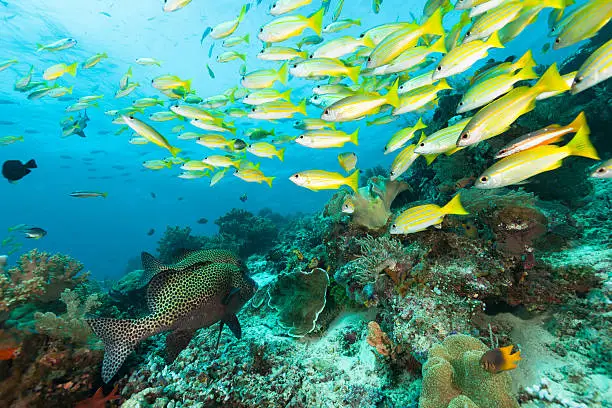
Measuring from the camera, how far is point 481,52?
10.5 feet

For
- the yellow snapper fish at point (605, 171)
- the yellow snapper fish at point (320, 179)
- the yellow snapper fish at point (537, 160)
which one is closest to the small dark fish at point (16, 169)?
the yellow snapper fish at point (320, 179)

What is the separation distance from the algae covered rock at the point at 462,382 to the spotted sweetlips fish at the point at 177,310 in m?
2.28

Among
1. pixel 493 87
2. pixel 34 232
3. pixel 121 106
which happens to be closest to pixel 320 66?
pixel 493 87

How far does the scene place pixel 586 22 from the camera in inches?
108

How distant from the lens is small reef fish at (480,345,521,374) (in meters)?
2.07

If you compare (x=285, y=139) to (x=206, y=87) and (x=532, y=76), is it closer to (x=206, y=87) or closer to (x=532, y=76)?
(x=532, y=76)

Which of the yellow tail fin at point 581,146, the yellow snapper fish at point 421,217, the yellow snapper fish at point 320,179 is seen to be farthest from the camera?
the yellow snapper fish at point 320,179

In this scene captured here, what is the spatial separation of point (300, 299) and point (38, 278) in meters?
4.23

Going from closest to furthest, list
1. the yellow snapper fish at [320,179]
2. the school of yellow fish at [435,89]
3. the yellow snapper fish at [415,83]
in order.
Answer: the school of yellow fish at [435,89], the yellow snapper fish at [320,179], the yellow snapper fish at [415,83]

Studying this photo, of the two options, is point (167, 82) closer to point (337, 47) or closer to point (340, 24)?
point (337, 47)

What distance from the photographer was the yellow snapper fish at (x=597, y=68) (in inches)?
82.6

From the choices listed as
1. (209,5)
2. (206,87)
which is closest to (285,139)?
(209,5)

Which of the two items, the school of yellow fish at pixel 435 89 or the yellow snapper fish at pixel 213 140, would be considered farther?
the yellow snapper fish at pixel 213 140

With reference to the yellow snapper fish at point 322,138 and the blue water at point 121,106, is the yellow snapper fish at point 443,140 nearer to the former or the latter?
the yellow snapper fish at point 322,138
